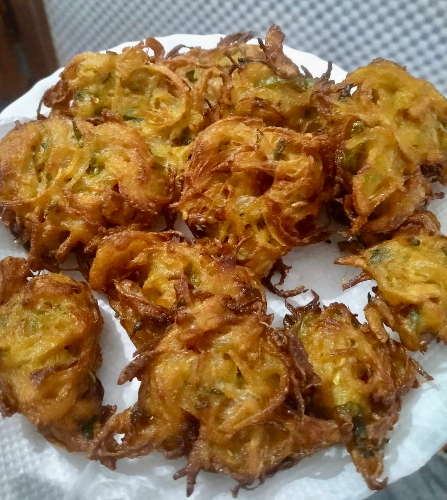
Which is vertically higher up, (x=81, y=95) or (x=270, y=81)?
(x=81, y=95)

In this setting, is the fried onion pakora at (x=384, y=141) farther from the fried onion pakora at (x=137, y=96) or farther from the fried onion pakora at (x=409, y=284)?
the fried onion pakora at (x=137, y=96)

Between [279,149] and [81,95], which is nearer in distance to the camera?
[279,149]

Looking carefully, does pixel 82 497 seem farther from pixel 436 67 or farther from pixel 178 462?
pixel 436 67

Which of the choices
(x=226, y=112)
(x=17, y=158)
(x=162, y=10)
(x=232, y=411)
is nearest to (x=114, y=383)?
(x=232, y=411)

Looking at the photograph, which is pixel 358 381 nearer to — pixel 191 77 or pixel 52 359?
pixel 52 359

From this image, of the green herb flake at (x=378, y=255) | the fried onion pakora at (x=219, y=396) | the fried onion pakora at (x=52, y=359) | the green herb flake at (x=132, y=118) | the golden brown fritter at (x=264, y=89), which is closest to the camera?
the fried onion pakora at (x=219, y=396)

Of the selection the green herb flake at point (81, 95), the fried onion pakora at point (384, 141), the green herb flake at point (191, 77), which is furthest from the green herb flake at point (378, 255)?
the green herb flake at point (81, 95)

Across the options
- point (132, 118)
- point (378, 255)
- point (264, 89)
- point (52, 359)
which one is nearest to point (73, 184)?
point (132, 118)
